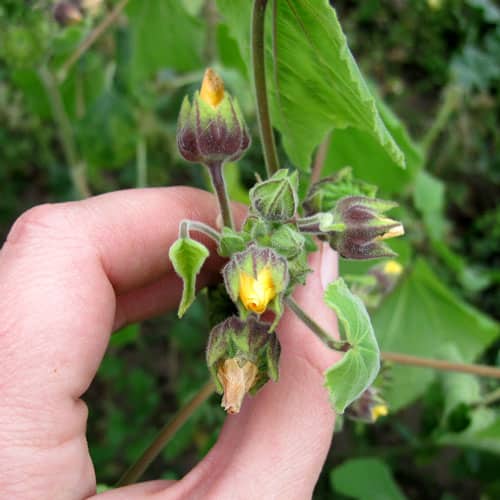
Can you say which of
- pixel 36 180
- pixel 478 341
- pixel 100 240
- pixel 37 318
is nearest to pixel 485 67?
pixel 478 341

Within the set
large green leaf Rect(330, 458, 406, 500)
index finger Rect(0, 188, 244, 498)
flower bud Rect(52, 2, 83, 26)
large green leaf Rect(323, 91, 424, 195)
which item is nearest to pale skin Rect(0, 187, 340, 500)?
index finger Rect(0, 188, 244, 498)

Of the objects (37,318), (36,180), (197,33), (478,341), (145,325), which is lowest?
(145,325)

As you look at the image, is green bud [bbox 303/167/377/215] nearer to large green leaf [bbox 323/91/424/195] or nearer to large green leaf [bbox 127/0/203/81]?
large green leaf [bbox 323/91/424/195]

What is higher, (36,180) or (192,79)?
(192,79)

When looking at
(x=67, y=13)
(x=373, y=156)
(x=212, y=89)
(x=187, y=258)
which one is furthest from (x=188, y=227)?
(x=67, y=13)

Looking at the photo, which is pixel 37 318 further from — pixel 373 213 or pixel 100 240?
pixel 373 213

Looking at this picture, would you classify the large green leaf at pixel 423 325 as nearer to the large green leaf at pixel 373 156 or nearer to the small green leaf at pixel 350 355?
the large green leaf at pixel 373 156

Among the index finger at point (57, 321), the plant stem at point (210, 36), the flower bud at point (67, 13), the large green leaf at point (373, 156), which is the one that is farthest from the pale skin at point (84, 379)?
the plant stem at point (210, 36)

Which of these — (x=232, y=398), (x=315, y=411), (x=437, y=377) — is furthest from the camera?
(x=437, y=377)

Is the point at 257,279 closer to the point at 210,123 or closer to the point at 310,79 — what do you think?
the point at 210,123

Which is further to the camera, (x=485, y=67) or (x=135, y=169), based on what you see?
(x=135, y=169)
